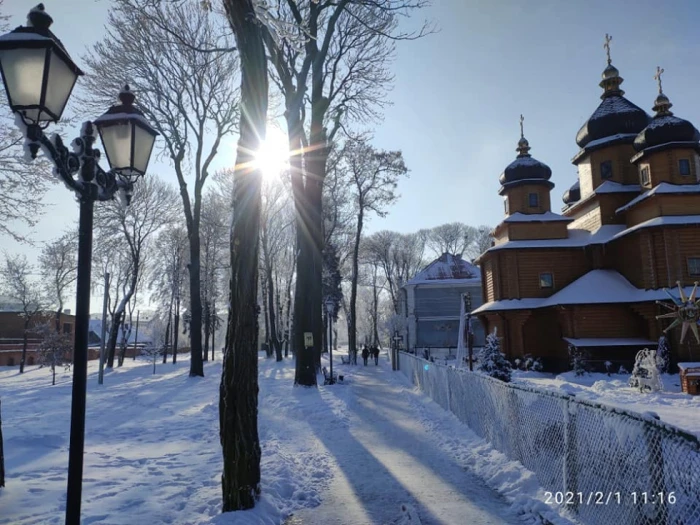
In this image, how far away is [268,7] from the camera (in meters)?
6.15

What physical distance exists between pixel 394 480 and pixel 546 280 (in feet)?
77.5

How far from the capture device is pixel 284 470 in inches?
267

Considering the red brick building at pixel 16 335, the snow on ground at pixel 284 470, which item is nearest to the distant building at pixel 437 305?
the red brick building at pixel 16 335

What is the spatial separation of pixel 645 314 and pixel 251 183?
23727 millimetres

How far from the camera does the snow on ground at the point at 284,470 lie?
522cm

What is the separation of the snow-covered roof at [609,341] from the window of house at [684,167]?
8571 mm

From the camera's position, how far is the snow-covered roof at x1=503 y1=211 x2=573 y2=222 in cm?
2806

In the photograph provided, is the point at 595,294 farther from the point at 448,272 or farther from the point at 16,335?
the point at 16,335

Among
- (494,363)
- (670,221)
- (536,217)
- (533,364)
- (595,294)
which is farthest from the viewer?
(536,217)

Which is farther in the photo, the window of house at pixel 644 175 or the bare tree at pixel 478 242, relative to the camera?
the bare tree at pixel 478 242

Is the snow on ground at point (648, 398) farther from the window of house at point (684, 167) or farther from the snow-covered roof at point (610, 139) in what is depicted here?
the snow-covered roof at point (610, 139)

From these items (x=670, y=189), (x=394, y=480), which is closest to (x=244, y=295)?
(x=394, y=480)

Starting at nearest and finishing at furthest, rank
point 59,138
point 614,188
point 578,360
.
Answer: point 59,138, point 578,360, point 614,188
